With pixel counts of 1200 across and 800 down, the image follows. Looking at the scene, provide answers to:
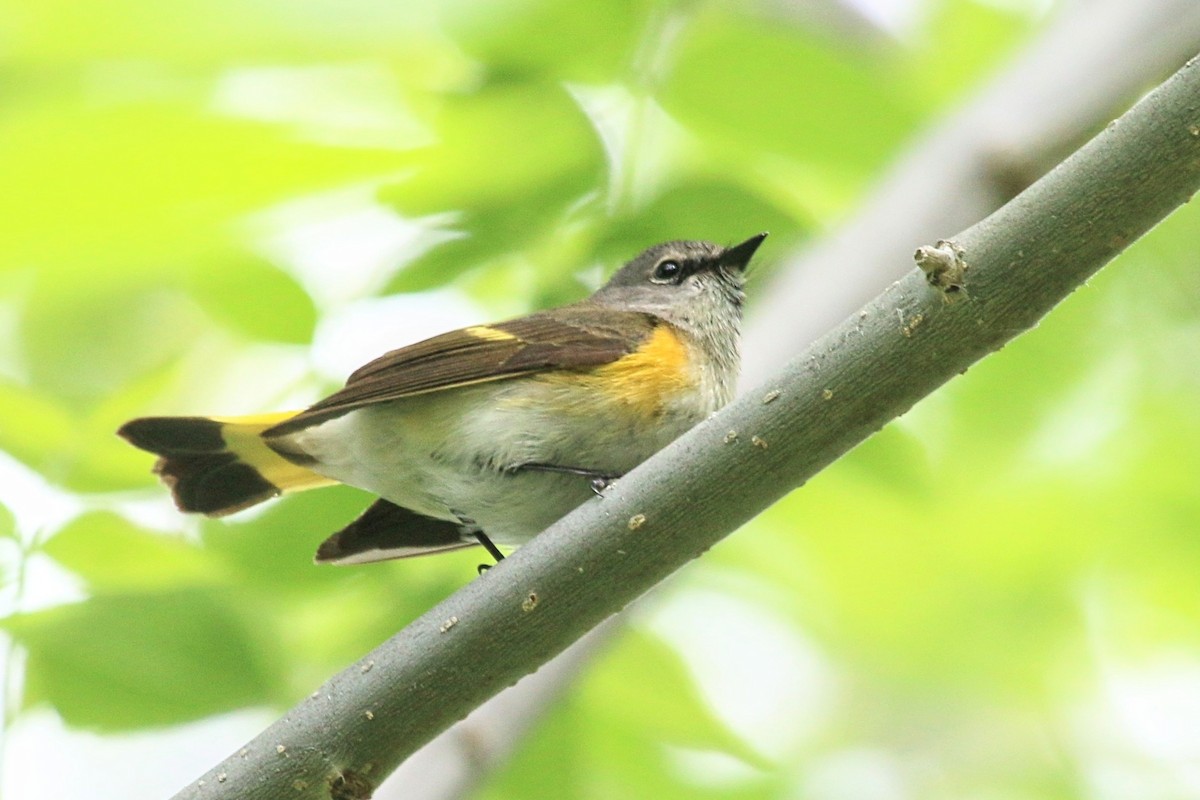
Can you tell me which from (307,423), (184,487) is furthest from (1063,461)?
(184,487)

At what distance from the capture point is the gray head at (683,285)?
419 cm

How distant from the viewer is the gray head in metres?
4.19

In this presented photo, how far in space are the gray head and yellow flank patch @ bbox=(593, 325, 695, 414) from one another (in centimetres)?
60

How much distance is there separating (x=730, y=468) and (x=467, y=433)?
138 centimetres

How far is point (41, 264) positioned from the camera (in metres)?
2.72

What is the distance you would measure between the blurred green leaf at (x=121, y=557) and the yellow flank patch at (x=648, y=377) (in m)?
1.10

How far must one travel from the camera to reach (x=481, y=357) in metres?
3.47

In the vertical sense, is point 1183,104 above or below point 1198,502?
below

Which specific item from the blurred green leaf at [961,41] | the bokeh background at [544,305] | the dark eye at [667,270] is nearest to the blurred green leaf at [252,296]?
the bokeh background at [544,305]

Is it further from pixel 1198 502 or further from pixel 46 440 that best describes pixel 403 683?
pixel 1198 502

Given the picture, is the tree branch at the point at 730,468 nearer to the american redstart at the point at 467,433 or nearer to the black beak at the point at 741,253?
the american redstart at the point at 467,433

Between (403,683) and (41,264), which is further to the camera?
(41,264)

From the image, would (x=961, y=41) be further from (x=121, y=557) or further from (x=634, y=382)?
(x=121, y=557)

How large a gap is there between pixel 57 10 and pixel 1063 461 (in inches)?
117
